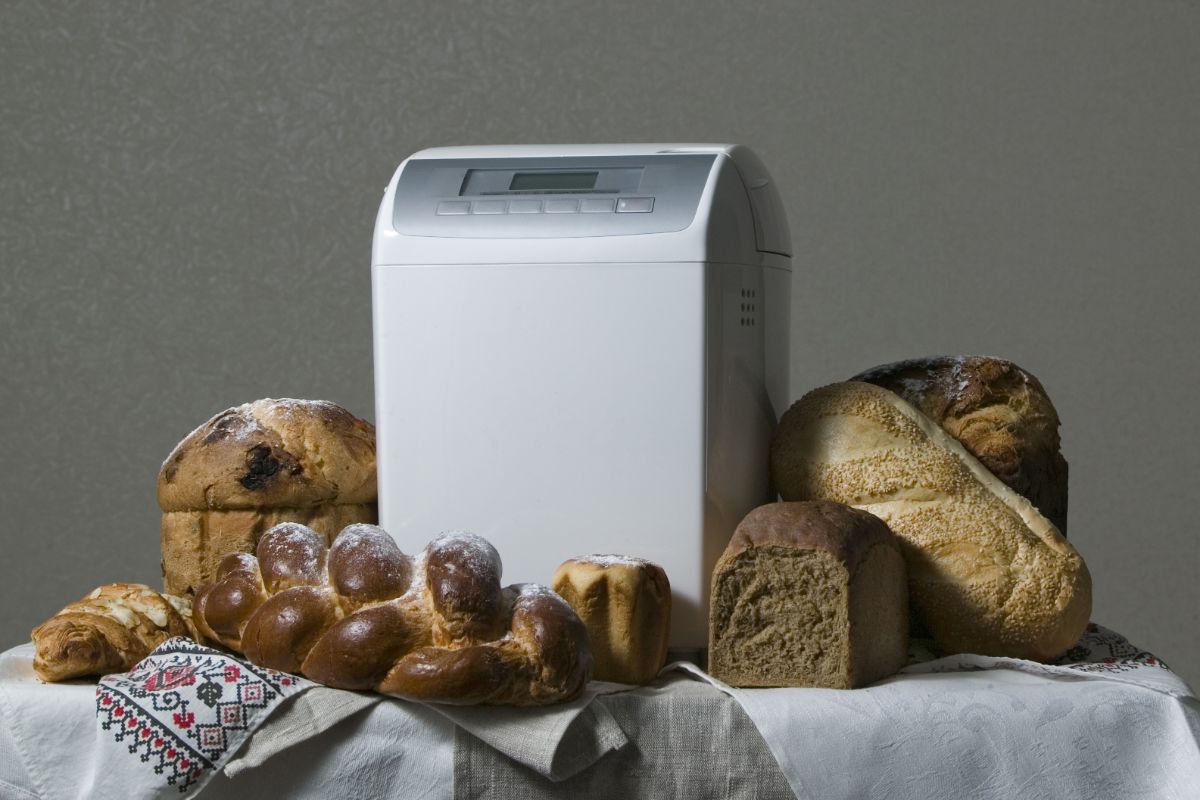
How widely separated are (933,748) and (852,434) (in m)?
0.47

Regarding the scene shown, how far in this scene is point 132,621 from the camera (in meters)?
1.65

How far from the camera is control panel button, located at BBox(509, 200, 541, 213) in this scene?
1705 millimetres

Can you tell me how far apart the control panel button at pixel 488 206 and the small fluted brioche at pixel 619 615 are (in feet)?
1.51

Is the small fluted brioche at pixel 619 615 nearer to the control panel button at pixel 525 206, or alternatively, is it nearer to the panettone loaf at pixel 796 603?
the panettone loaf at pixel 796 603

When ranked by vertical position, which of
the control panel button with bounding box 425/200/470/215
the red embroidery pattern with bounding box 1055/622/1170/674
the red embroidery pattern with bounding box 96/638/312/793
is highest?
the control panel button with bounding box 425/200/470/215

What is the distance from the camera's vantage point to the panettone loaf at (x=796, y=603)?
5.00ft

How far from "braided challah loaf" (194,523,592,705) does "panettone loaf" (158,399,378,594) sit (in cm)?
31

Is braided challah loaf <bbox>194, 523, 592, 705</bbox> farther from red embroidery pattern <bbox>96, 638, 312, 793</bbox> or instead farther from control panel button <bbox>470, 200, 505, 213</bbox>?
control panel button <bbox>470, 200, 505, 213</bbox>

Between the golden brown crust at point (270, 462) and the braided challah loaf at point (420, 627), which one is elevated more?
the golden brown crust at point (270, 462)

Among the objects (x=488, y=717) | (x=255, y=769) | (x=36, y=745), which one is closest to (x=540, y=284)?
(x=488, y=717)

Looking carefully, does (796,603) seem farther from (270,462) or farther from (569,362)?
(270,462)

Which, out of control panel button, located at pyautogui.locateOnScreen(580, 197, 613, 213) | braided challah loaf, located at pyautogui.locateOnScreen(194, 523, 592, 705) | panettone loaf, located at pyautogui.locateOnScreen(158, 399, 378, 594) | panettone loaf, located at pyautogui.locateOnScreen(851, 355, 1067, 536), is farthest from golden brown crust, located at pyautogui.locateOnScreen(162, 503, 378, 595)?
panettone loaf, located at pyautogui.locateOnScreen(851, 355, 1067, 536)

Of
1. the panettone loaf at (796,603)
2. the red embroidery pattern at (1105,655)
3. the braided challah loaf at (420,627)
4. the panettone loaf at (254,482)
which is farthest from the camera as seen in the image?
the panettone loaf at (254,482)

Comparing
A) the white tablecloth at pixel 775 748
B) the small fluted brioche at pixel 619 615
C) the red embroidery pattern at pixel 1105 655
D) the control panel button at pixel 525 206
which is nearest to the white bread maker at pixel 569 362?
the control panel button at pixel 525 206
